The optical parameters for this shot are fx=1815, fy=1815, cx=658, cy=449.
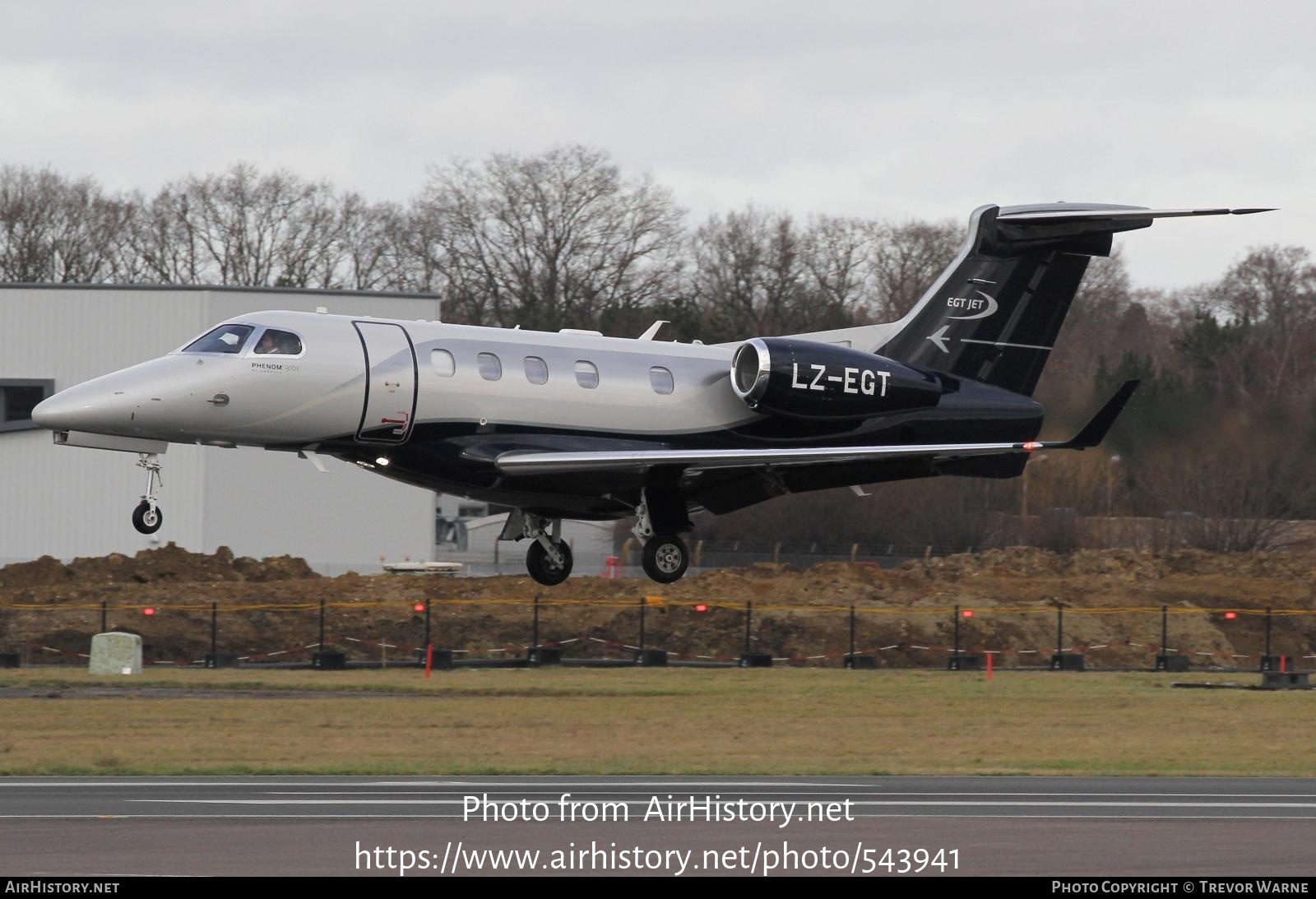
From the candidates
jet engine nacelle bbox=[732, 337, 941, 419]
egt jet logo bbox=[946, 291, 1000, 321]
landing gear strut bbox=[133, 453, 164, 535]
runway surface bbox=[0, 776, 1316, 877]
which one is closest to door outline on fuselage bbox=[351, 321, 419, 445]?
landing gear strut bbox=[133, 453, 164, 535]

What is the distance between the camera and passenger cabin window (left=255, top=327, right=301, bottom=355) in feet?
78.3

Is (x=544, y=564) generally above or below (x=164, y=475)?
below

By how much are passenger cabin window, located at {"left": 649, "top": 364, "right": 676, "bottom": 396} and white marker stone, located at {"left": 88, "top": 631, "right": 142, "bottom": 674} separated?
1833 cm

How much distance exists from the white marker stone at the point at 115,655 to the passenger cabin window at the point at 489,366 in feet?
59.0

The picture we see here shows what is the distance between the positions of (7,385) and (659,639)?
816 inches

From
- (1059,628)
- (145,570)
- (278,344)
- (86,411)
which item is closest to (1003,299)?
(278,344)

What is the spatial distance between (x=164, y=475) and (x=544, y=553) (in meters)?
25.4

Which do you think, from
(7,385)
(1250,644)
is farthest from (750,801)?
(7,385)

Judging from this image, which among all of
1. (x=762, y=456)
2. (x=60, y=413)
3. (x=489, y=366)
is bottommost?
(x=762, y=456)

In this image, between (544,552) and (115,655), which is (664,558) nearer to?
(544,552)

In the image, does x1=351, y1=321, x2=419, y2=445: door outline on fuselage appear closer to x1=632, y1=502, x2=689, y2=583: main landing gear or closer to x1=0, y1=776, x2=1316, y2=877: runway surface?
x1=632, y1=502, x2=689, y2=583: main landing gear

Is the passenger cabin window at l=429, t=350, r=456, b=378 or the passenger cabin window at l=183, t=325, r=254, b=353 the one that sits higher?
the passenger cabin window at l=183, t=325, r=254, b=353

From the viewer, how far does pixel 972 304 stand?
28938mm

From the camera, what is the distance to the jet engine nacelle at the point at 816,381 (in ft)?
85.3
